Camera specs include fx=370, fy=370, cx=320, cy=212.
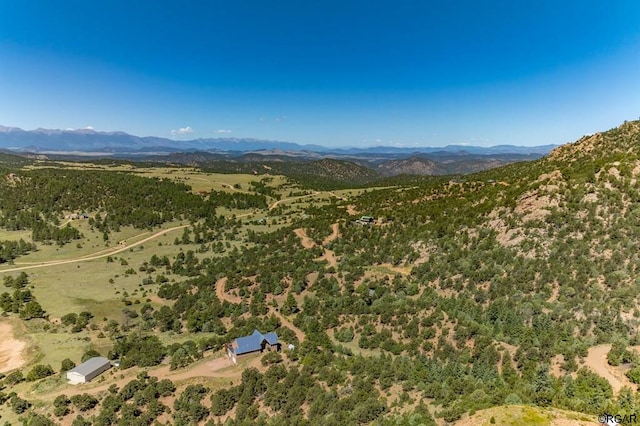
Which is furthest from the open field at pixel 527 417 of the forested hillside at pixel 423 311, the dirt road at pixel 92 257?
the dirt road at pixel 92 257

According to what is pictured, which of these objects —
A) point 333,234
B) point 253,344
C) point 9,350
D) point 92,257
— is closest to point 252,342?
point 253,344

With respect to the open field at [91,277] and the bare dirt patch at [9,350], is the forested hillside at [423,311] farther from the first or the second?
the bare dirt patch at [9,350]

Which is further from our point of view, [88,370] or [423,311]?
[423,311]

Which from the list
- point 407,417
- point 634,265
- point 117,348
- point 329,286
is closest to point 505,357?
point 407,417

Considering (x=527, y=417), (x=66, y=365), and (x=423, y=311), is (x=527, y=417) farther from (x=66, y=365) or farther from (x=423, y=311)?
(x=66, y=365)

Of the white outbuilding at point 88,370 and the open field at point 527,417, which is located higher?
the open field at point 527,417

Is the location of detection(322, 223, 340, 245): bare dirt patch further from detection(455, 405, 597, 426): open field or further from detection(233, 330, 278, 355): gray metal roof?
detection(455, 405, 597, 426): open field
